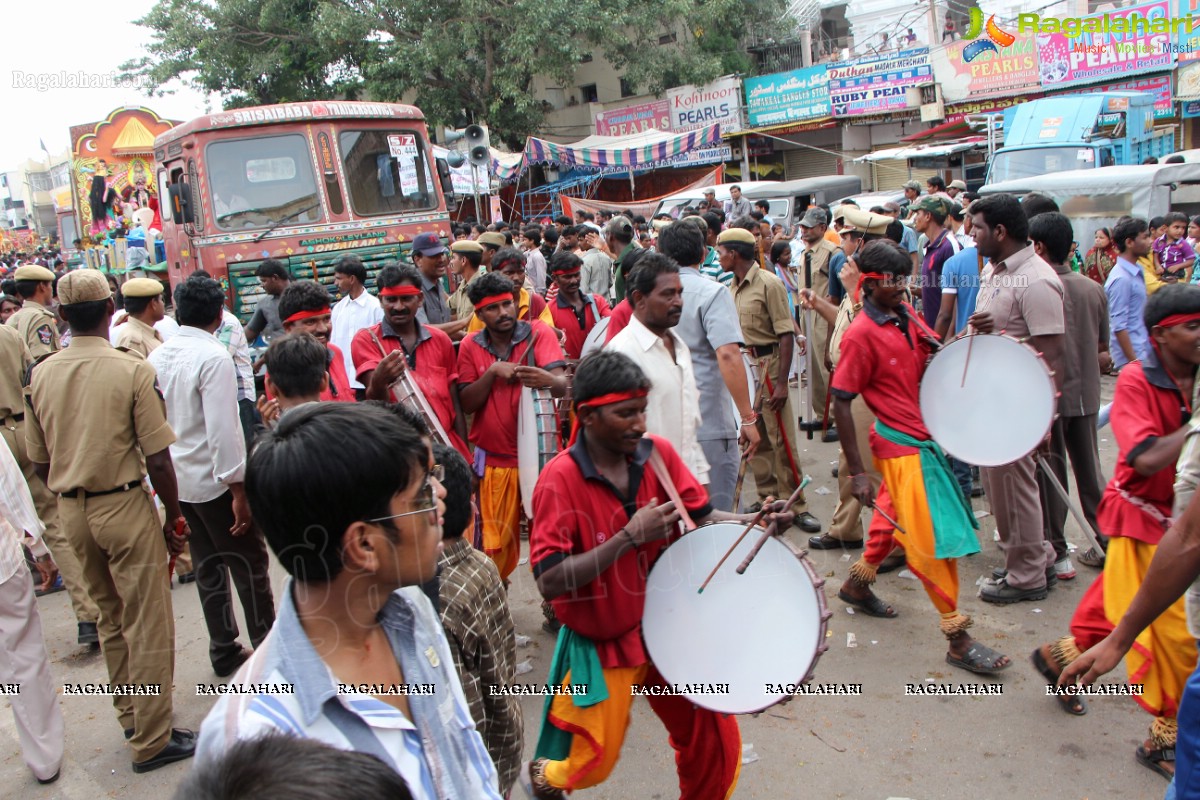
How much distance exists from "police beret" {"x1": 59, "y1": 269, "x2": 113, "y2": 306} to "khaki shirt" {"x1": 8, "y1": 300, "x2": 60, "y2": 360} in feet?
9.19

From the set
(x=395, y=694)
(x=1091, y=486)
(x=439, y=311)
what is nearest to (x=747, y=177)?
(x=439, y=311)

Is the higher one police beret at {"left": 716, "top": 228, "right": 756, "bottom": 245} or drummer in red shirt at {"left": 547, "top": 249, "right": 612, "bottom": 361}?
police beret at {"left": 716, "top": 228, "right": 756, "bottom": 245}

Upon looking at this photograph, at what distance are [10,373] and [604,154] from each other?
18768 mm

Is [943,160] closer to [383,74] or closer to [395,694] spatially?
[383,74]

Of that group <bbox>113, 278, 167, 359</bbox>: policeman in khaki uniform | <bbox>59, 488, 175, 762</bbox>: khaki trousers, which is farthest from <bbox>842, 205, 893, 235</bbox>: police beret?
Result: <bbox>59, 488, 175, 762</bbox>: khaki trousers

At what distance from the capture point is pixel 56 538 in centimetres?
541

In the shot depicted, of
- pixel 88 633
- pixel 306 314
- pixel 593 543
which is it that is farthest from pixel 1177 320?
pixel 88 633

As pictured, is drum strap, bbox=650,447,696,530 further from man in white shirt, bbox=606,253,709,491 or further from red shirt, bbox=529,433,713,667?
man in white shirt, bbox=606,253,709,491

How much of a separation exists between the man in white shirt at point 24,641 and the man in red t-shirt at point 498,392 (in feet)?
6.04

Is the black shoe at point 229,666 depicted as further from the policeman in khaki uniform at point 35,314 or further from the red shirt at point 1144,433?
the red shirt at point 1144,433

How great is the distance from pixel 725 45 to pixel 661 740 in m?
25.7

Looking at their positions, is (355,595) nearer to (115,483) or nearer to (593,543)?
(593,543)

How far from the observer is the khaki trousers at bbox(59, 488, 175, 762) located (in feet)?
12.1

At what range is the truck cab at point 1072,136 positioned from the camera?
47.7 feet
